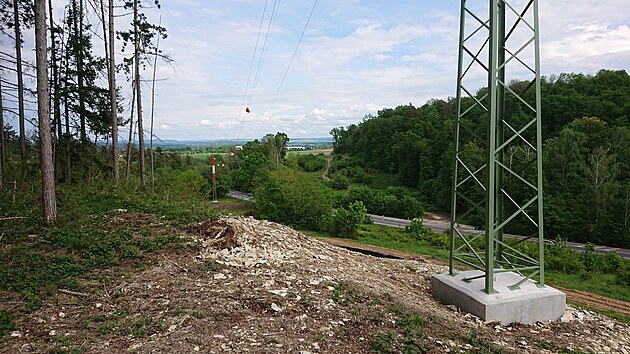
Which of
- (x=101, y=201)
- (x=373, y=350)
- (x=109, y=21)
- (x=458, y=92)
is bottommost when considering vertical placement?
(x=373, y=350)

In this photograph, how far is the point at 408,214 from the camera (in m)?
37.0

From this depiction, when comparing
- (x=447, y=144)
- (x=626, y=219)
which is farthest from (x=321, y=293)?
(x=447, y=144)

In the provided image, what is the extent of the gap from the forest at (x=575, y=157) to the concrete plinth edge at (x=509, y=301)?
405 inches

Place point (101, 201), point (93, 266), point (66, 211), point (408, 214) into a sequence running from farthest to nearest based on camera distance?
point (408, 214)
point (101, 201)
point (66, 211)
point (93, 266)

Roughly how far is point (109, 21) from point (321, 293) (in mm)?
13049

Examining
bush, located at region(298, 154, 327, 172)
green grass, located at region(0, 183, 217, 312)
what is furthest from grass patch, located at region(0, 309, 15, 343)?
bush, located at region(298, 154, 327, 172)

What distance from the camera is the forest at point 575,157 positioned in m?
25.4

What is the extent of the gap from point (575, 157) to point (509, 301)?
29019mm

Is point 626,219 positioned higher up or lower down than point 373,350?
lower down

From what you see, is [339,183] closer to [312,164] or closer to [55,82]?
[312,164]

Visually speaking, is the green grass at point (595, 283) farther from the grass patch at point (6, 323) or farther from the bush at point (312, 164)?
the bush at point (312, 164)

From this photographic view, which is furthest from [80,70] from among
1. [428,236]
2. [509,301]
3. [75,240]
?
[428,236]

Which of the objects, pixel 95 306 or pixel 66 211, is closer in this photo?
pixel 95 306

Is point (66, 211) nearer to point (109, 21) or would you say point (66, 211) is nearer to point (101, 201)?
point (101, 201)
